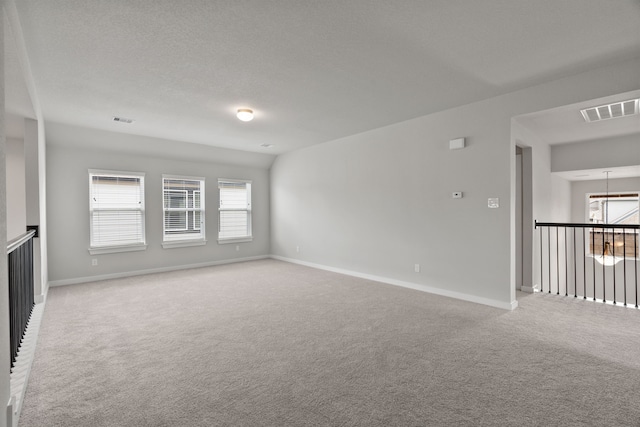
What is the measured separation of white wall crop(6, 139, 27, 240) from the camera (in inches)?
207

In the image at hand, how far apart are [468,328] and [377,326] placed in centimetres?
97

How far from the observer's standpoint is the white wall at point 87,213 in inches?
211

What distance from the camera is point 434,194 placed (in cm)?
469

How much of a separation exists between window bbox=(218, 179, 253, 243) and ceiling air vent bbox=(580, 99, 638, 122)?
21.8 feet

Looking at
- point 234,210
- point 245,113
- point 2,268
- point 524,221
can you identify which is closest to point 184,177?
point 234,210

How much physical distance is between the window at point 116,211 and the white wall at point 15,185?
1.04 meters

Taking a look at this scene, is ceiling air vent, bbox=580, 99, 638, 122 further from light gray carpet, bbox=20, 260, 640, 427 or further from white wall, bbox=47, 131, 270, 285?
white wall, bbox=47, 131, 270, 285

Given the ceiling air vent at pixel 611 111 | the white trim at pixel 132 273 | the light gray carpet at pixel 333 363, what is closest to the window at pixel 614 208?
the ceiling air vent at pixel 611 111

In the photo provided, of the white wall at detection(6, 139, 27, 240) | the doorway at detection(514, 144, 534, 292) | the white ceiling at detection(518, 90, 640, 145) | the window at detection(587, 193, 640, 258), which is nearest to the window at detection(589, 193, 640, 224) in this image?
the window at detection(587, 193, 640, 258)

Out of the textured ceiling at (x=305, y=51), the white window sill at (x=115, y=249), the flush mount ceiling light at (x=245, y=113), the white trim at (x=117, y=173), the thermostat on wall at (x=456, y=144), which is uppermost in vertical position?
the textured ceiling at (x=305, y=51)

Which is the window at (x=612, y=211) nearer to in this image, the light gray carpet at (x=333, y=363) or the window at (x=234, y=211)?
the light gray carpet at (x=333, y=363)

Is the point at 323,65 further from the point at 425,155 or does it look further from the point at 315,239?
the point at 315,239

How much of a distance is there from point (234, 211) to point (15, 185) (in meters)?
3.98

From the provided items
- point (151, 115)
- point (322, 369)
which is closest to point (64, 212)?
point (151, 115)
